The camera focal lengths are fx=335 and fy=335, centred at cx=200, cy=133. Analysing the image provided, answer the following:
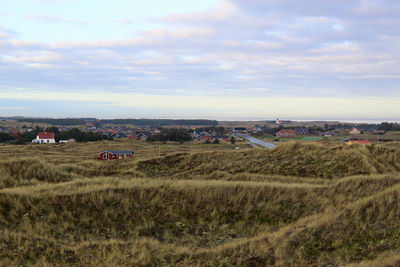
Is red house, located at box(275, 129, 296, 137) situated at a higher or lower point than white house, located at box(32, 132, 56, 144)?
higher

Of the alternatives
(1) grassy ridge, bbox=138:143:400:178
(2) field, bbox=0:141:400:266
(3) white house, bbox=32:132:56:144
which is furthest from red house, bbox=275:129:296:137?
(2) field, bbox=0:141:400:266

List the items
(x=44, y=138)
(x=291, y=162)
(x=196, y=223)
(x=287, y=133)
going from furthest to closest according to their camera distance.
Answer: (x=287, y=133) < (x=44, y=138) < (x=291, y=162) < (x=196, y=223)

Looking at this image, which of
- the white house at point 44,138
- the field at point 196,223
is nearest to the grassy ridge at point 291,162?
the field at point 196,223

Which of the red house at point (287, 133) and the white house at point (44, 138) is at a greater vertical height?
the red house at point (287, 133)

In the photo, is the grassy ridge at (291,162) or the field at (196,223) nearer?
the field at (196,223)

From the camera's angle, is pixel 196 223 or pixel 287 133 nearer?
pixel 196 223

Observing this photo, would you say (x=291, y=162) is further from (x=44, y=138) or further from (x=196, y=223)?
(x=44, y=138)

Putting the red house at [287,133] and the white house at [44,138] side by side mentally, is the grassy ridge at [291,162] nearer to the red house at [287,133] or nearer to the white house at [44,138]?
the white house at [44,138]

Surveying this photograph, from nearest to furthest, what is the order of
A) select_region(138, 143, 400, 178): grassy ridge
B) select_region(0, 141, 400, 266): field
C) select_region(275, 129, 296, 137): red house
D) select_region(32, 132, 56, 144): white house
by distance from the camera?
select_region(0, 141, 400, 266): field
select_region(138, 143, 400, 178): grassy ridge
select_region(32, 132, 56, 144): white house
select_region(275, 129, 296, 137): red house

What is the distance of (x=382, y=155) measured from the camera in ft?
77.1

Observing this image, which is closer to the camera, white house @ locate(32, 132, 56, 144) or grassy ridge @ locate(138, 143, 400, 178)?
grassy ridge @ locate(138, 143, 400, 178)

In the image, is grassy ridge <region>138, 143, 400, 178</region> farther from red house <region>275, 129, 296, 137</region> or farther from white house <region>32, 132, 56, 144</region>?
red house <region>275, 129, 296, 137</region>

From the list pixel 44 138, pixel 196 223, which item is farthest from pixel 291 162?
pixel 44 138

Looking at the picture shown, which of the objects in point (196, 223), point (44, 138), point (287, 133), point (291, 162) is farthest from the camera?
point (287, 133)
